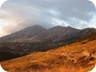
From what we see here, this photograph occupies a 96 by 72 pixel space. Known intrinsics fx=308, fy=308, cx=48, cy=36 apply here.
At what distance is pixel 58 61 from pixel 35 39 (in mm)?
1273

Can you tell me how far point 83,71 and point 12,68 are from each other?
2.55 metres

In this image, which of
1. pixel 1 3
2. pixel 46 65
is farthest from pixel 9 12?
pixel 46 65

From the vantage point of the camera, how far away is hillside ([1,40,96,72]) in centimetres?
1109

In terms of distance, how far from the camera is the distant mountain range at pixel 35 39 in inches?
446

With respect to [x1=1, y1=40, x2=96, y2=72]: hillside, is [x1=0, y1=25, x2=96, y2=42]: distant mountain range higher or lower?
higher

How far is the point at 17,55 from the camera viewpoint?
442 inches

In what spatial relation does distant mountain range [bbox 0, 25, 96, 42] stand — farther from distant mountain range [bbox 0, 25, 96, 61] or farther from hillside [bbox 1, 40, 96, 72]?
hillside [bbox 1, 40, 96, 72]

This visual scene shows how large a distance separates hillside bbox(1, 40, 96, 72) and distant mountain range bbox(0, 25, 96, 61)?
0.29m

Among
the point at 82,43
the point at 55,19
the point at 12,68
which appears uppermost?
the point at 55,19

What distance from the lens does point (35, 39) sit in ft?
38.7

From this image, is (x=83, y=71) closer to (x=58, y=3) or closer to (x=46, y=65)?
(x=46, y=65)

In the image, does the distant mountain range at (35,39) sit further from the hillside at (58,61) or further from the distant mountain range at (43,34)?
the hillside at (58,61)

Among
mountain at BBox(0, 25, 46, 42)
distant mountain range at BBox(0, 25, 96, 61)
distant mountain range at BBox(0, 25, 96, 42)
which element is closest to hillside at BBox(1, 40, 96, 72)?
distant mountain range at BBox(0, 25, 96, 61)

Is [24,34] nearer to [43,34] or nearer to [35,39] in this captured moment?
[35,39]
